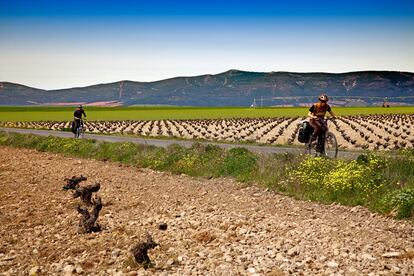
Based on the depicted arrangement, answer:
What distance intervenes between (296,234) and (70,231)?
5460 millimetres

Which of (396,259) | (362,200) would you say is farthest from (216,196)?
(396,259)

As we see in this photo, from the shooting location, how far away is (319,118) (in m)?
17.8

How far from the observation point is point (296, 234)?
10352 mm

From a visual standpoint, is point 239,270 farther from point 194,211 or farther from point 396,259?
point 194,211

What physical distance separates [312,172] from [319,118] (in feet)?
11.3

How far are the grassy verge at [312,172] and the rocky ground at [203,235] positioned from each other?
0.52 meters

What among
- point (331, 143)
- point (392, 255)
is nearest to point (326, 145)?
point (331, 143)

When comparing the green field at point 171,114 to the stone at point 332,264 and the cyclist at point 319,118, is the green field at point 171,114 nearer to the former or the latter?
the cyclist at point 319,118

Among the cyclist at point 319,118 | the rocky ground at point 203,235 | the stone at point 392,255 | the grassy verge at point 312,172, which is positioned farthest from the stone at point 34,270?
the cyclist at point 319,118

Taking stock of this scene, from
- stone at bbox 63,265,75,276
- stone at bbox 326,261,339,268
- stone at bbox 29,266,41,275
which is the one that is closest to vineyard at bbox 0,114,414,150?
stone at bbox 326,261,339,268

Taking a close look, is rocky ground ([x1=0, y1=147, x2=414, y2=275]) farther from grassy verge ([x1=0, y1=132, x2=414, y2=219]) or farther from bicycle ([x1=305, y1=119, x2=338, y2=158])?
bicycle ([x1=305, y1=119, x2=338, y2=158])

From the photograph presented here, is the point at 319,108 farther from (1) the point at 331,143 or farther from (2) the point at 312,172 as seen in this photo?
(2) the point at 312,172

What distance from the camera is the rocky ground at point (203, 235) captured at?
877cm

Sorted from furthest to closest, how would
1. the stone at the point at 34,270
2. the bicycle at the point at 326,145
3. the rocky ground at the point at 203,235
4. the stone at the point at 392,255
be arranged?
the bicycle at the point at 326,145, the stone at the point at 34,270, the rocky ground at the point at 203,235, the stone at the point at 392,255
